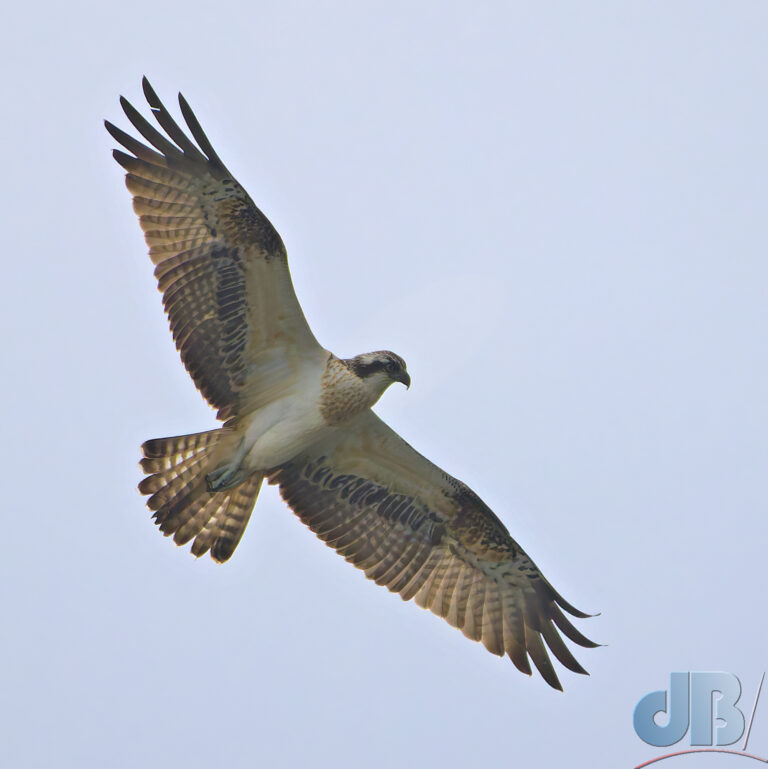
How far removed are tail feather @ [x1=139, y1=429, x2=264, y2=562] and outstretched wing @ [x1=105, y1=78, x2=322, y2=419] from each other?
0.88 meters

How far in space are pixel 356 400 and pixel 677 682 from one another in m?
4.88

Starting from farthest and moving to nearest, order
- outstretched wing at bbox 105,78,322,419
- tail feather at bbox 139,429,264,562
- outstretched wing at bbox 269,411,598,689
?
outstretched wing at bbox 269,411,598,689
tail feather at bbox 139,429,264,562
outstretched wing at bbox 105,78,322,419

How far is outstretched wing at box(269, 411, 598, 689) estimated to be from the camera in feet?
44.7

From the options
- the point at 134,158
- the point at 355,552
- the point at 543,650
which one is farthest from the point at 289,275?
the point at 543,650

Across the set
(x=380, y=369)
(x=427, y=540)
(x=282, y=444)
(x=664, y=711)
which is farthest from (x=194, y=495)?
(x=664, y=711)

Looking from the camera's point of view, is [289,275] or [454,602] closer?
[289,275]

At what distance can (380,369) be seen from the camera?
42.0ft

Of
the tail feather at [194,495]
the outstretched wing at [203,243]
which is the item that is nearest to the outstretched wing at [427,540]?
the tail feather at [194,495]

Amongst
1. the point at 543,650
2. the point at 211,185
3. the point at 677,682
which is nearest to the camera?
the point at 211,185

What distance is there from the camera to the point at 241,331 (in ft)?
42.8

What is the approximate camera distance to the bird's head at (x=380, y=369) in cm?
1279

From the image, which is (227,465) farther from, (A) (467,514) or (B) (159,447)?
(A) (467,514)

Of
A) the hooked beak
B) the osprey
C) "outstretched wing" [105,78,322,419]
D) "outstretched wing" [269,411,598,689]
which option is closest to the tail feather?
the osprey

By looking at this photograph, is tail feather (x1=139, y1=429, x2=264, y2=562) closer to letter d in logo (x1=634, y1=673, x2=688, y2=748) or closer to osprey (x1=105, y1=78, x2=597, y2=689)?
osprey (x1=105, y1=78, x2=597, y2=689)
